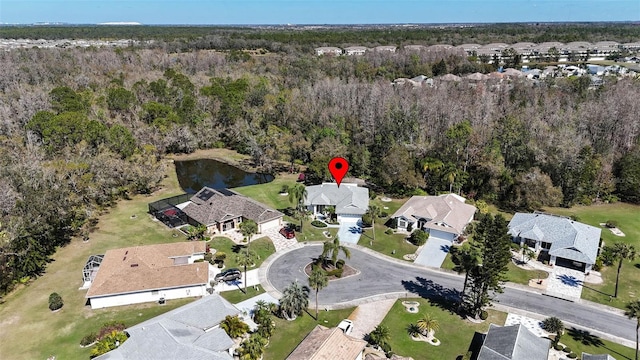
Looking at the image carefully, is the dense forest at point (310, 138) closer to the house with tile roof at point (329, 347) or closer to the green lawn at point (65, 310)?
the green lawn at point (65, 310)

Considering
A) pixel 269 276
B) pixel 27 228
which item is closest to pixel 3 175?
pixel 27 228

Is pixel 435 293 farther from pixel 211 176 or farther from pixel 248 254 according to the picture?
pixel 211 176

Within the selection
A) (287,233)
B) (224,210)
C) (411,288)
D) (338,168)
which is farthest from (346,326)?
(338,168)

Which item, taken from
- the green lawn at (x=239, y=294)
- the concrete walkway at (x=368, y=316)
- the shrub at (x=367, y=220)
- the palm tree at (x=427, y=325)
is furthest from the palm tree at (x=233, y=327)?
the shrub at (x=367, y=220)

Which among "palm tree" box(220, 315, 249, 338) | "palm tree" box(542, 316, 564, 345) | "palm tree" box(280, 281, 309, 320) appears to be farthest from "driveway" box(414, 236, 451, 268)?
"palm tree" box(220, 315, 249, 338)

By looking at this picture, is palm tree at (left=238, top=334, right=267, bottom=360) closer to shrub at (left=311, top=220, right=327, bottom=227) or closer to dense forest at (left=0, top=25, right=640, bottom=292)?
shrub at (left=311, top=220, right=327, bottom=227)
